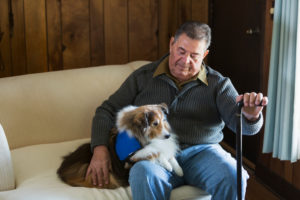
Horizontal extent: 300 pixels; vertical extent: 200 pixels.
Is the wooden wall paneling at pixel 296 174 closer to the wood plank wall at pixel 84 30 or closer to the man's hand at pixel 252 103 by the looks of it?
the man's hand at pixel 252 103

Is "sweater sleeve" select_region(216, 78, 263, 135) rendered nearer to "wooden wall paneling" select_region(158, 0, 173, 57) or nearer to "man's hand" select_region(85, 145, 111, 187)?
"man's hand" select_region(85, 145, 111, 187)

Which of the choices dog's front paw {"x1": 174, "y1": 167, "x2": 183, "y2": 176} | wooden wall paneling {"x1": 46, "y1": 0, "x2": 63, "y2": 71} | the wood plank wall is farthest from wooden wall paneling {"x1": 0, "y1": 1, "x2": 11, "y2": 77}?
dog's front paw {"x1": 174, "y1": 167, "x2": 183, "y2": 176}

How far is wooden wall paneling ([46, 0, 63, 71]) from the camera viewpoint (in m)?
3.09

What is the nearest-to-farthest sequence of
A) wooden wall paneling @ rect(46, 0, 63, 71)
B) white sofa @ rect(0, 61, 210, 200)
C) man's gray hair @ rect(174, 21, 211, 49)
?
man's gray hair @ rect(174, 21, 211, 49) < white sofa @ rect(0, 61, 210, 200) < wooden wall paneling @ rect(46, 0, 63, 71)

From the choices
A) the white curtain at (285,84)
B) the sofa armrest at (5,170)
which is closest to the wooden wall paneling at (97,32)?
the white curtain at (285,84)

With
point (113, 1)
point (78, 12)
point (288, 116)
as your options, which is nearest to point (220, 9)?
point (113, 1)

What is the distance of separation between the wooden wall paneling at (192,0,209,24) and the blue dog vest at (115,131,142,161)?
71.1 inches

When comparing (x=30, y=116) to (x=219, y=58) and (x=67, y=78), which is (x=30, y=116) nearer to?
(x=67, y=78)

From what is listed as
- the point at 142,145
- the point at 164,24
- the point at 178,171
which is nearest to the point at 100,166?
the point at 142,145

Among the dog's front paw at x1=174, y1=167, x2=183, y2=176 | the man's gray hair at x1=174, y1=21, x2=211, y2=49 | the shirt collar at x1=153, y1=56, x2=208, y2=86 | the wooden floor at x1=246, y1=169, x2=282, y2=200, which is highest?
the man's gray hair at x1=174, y1=21, x2=211, y2=49

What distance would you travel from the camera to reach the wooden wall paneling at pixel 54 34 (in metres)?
3.09

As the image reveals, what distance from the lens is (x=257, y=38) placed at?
2.89m

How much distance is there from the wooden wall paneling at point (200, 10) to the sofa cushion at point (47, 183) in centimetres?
166

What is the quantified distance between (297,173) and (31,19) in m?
2.08
